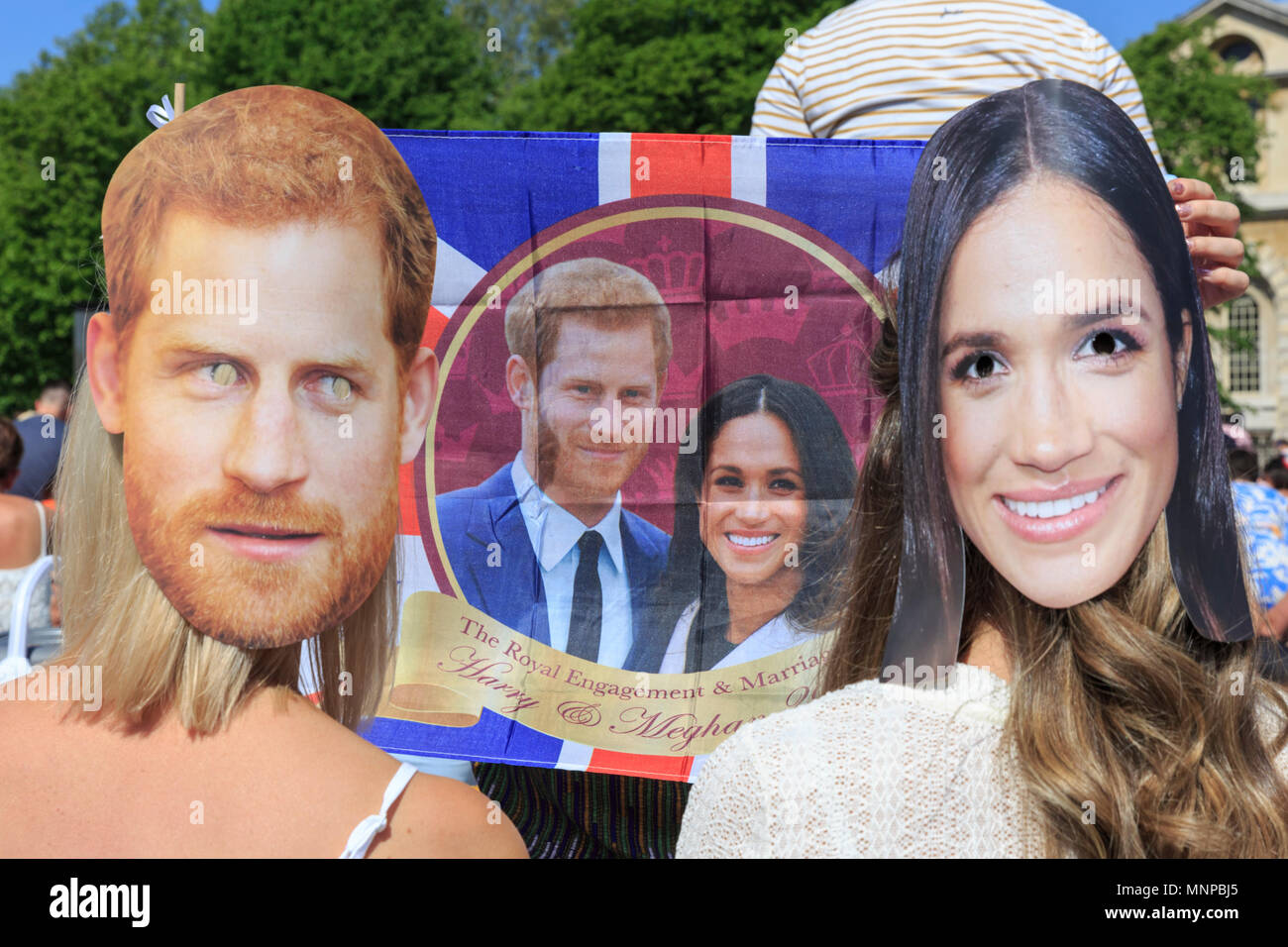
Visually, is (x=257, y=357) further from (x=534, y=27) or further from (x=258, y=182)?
(x=534, y=27)

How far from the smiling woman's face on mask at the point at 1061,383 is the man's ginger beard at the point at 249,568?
3.40 feet

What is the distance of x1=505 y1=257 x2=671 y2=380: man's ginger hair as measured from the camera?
2.38 meters

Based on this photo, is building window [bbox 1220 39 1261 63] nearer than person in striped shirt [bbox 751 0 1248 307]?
No

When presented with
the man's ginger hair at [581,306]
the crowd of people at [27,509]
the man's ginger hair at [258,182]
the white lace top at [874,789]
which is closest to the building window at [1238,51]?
the crowd of people at [27,509]

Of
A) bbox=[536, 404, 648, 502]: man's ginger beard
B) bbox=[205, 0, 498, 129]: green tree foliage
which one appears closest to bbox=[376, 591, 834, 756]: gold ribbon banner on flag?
bbox=[536, 404, 648, 502]: man's ginger beard

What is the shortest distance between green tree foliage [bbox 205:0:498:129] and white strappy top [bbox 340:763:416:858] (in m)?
13.8

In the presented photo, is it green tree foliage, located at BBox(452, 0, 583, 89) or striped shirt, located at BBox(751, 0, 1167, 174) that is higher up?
green tree foliage, located at BBox(452, 0, 583, 89)

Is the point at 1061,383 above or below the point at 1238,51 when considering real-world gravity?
below

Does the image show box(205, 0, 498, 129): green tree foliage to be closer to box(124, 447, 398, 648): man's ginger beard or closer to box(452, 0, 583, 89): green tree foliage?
box(452, 0, 583, 89): green tree foliage

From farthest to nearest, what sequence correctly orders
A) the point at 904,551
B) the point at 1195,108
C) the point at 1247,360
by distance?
the point at 1247,360 < the point at 1195,108 < the point at 904,551

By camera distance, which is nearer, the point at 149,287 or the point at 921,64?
the point at 149,287

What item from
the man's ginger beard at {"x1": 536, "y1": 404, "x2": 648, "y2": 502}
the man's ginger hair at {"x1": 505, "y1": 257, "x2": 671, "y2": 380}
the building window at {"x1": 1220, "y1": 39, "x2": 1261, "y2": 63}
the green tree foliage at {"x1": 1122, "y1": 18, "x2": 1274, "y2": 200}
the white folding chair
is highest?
the building window at {"x1": 1220, "y1": 39, "x2": 1261, "y2": 63}

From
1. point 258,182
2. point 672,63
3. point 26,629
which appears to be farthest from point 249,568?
point 672,63

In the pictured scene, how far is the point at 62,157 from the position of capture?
12.9 m
